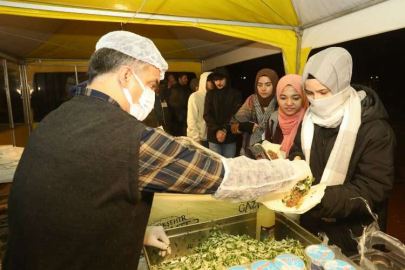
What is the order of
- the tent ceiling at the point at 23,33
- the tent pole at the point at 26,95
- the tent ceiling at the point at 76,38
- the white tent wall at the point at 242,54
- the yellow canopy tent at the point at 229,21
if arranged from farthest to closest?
the tent pole at the point at 26,95, the tent ceiling at the point at 76,38, the white tent wall at the point at 242,54, the tent ceiling at the point at 23,33, the yellow canopy tent at the point at 229,21

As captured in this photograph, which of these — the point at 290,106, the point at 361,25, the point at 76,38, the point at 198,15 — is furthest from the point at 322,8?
the point at 76,38

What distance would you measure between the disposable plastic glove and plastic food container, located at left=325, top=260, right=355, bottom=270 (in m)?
0.33

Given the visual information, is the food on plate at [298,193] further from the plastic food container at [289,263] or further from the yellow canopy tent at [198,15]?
the yellow canopy tent at [198,15]

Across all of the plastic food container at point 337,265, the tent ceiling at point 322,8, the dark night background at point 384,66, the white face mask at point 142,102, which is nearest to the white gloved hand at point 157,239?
the white face mask at point 142,102

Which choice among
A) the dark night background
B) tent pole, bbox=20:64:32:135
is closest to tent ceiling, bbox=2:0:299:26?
the dark night background

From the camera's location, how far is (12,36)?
4785mm

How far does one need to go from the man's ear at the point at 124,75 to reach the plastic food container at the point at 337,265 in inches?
41.4

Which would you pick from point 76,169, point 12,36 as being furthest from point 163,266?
point 12,36

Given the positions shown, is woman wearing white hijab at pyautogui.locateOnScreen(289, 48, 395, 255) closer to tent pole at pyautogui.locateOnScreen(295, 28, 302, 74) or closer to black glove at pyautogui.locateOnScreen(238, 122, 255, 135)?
black glove at pyautogui.locateOnScreen(238, 122, 255, 135)

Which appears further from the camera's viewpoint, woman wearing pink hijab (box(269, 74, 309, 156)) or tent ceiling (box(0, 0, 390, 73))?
tent ceiling (box(0, 0, 390, 73))

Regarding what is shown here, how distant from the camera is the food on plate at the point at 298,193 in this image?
1.31 m

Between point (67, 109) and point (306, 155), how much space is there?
1.50 meters

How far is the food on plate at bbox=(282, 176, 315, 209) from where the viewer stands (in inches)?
51.7

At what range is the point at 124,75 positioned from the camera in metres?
1.11
